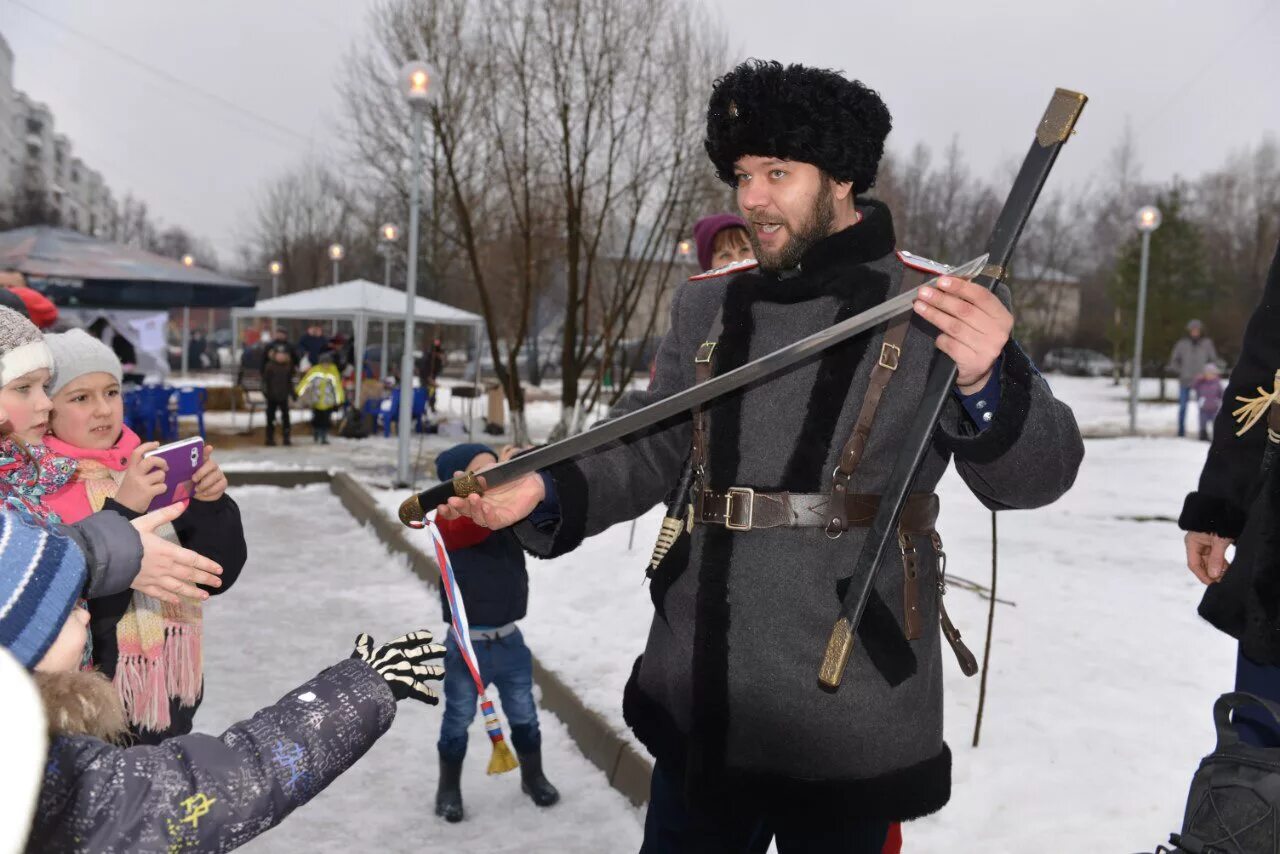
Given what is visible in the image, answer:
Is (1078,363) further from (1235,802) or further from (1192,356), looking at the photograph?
(1235,802)

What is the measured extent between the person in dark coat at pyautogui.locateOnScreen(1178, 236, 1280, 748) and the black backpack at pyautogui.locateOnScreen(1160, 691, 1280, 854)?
0.16 meters

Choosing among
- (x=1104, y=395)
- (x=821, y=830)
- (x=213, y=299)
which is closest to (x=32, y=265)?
(x=213, y=299)

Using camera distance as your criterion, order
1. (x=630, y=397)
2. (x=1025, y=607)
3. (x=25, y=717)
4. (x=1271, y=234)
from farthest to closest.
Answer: (x=1271, y=234)
(x=1025, y=607)
(x=630, y=397)
(x=25, y=717)

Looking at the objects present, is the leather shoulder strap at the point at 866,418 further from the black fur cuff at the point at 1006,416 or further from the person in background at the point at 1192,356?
the person in background at the point at 1192,356

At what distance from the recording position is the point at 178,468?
99.6 inches

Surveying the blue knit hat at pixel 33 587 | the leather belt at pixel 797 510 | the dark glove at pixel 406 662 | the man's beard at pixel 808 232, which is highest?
the man's beard at pixel 808 232

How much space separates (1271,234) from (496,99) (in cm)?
4496

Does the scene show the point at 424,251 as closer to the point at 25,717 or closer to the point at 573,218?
the point at 573,218

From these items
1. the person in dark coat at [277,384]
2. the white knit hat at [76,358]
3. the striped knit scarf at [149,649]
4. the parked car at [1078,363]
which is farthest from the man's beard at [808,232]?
the parked car at [1078,363]

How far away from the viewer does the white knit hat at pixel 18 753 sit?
104 cm

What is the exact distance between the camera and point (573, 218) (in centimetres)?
1208

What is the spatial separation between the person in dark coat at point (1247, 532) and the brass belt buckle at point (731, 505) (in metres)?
0.97

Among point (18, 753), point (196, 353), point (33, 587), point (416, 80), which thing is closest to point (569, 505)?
point (33, 587)

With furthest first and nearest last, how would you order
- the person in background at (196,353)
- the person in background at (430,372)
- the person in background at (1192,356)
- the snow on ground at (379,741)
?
the person in background at (196,353) < the person in background at (430,372) < the person in background at (1192,356) < the snow on ground at (379,741)
